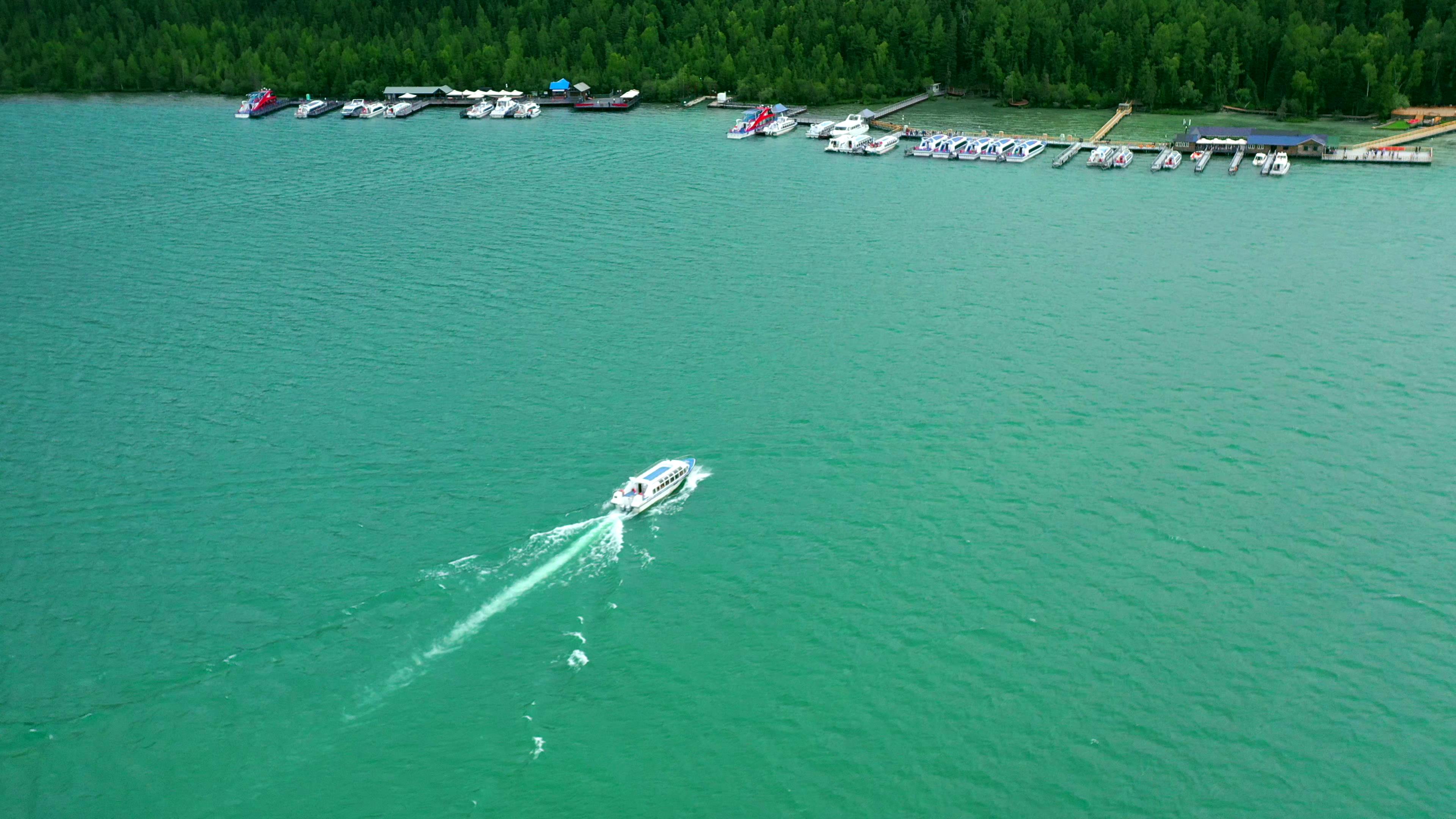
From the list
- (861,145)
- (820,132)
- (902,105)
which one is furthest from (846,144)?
(902,105)

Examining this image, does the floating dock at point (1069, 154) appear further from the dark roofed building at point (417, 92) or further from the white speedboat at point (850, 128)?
the dark roofed building at point (417, 92)

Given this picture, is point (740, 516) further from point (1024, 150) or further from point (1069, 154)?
point (1024, 150)

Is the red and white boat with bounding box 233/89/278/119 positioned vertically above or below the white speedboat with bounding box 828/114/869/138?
above

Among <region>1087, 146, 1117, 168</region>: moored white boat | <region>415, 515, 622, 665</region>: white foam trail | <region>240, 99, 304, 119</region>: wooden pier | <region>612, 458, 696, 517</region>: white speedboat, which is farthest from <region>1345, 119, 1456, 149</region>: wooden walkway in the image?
<region>240, 99, 304, 119</region>: wooden pier

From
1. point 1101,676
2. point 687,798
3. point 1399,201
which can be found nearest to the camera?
point 687,798

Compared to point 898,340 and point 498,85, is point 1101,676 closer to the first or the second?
point 898,340

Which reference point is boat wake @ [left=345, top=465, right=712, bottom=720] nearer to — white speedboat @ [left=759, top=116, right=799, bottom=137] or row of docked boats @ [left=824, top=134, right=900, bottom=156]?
row of docked boats @ [left=824, top=134, right=900, bottom=156]

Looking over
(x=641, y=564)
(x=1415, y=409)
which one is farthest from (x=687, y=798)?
(x=1415, y=409)
